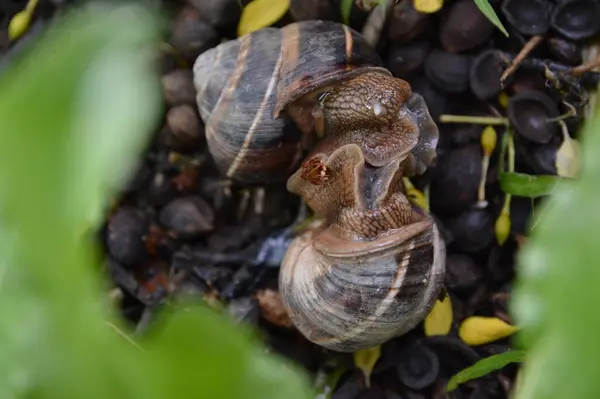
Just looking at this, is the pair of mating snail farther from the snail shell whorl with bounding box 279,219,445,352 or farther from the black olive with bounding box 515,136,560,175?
the black olive with bounding box 515,136,560,175

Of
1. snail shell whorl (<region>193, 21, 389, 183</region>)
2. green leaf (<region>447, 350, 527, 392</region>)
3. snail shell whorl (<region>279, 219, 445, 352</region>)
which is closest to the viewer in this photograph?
green leaf (<region>447, 350, 527, 392</region>)

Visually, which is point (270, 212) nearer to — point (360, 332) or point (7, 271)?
point (360, 332)

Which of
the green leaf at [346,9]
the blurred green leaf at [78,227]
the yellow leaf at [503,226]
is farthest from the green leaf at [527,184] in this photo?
the blurred green leaf at [78,227]

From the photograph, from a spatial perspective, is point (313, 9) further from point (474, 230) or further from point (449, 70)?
point (474, 230)

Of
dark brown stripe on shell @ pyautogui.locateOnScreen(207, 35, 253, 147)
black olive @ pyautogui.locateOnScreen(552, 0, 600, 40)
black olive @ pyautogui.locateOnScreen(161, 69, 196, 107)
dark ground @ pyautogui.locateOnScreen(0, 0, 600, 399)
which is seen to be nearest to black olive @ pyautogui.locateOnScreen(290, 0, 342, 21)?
dark ground @ pyautogui.locateOnScreen(0, 0, 600, 399)

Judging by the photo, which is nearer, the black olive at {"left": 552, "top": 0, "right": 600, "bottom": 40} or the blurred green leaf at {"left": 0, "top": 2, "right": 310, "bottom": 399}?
the blurred green leaf at {"left": 0, "top": 2, "right": 310, "bottom": 399}

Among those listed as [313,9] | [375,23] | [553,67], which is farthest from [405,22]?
[553,67]

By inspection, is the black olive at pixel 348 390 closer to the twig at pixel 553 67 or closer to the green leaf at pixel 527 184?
the green leaf at pixel 527 184
